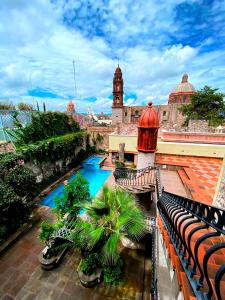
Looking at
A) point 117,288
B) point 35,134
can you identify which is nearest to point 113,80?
point 35,134

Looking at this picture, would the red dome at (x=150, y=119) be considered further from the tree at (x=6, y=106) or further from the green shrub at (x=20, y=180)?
the tree at (x=6, y=106)

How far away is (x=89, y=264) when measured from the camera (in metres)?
3.95

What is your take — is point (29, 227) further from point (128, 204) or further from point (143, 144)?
point (143, 144)

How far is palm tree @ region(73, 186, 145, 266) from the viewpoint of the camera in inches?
121

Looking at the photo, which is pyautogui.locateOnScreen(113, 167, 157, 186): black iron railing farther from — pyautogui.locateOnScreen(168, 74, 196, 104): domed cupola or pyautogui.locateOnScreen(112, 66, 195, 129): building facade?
pyautogui.locateOnScreen(168, 74, 196, 104): domed cupola

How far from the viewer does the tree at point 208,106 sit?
1891cm

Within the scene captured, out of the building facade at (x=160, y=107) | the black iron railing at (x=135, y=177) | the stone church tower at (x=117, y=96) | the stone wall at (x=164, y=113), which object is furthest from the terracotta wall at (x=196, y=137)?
the stone church tower at (x=117, y=96)

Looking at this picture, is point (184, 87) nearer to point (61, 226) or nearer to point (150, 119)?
point (150, 119)

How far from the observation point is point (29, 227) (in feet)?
19.9

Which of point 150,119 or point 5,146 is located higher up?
point 150,119

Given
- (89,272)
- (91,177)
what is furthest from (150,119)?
Answer: (91,177)

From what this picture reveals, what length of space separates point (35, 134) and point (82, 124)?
8750 mm

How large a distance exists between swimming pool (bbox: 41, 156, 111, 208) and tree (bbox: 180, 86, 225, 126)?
1613 centimetres

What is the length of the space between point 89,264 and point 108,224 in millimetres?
1740
